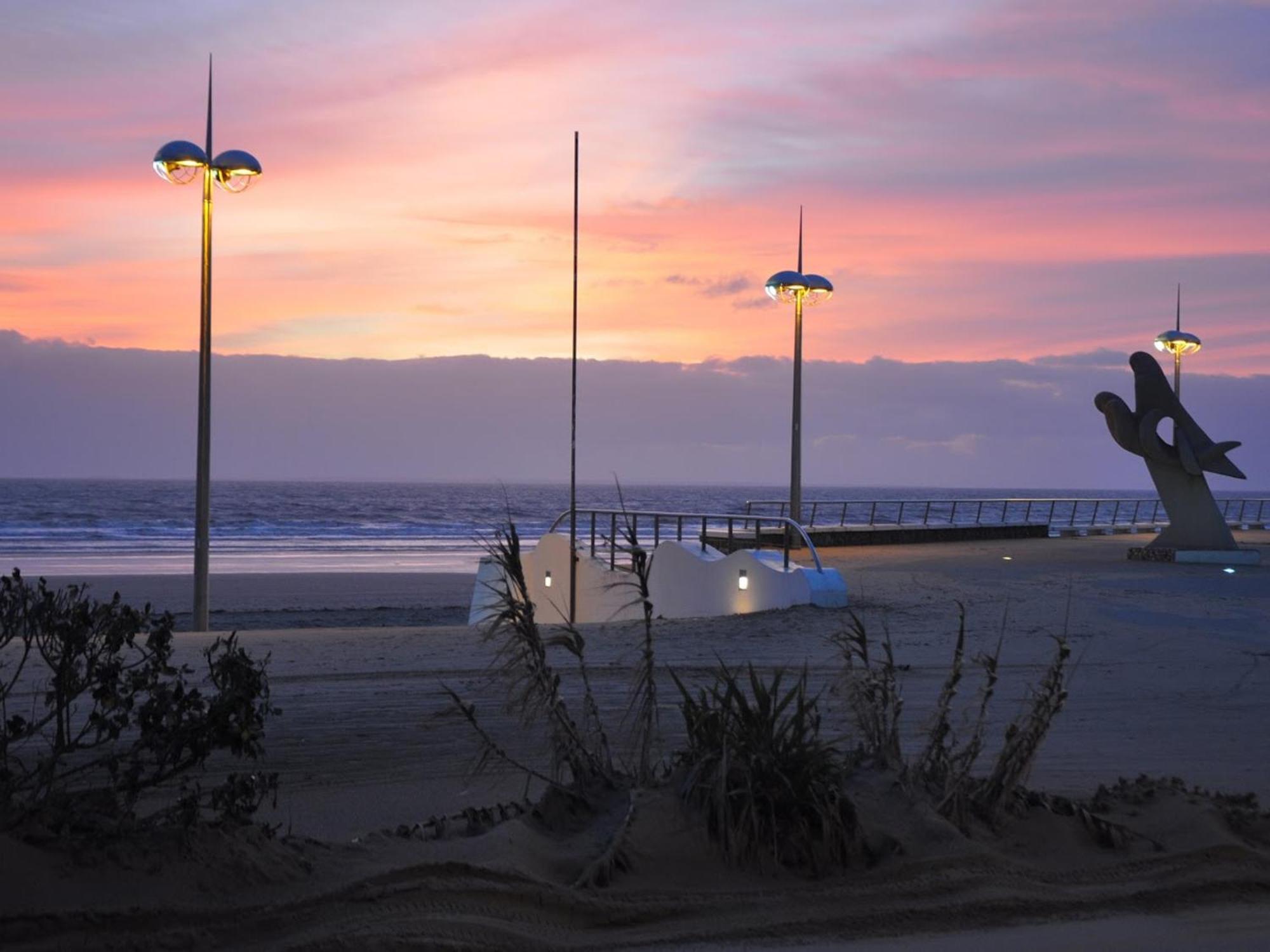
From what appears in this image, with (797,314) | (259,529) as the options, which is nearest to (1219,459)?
(797,314)

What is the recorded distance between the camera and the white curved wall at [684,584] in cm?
1570

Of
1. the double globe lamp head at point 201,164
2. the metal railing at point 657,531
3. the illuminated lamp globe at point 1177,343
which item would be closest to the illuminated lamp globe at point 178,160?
the double globe lamp head at point 201,164

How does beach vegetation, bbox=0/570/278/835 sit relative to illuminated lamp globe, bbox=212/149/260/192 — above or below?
below

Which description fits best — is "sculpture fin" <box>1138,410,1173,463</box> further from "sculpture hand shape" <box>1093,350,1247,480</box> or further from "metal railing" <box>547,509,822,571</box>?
"metal railing" <box>547,509,822,571</box>

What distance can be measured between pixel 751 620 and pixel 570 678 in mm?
4738

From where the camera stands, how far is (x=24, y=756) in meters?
6.82

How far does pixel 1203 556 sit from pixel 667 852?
2288cm

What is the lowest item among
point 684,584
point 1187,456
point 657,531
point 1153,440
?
point 684,584

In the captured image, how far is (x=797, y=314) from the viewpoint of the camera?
78.3ft

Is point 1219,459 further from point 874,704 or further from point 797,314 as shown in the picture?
point 874,704

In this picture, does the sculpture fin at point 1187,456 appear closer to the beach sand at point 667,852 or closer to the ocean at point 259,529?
the beach sand at point 667,852

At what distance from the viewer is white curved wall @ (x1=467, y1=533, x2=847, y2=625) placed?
15695 mm

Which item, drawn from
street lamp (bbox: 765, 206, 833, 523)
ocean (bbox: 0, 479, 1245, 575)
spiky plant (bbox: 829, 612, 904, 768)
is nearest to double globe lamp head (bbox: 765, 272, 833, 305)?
street lamp (bbox: 765, 206, 833, 523)

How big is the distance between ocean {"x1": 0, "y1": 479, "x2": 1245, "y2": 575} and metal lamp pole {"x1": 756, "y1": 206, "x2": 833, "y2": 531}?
8.15 meters
